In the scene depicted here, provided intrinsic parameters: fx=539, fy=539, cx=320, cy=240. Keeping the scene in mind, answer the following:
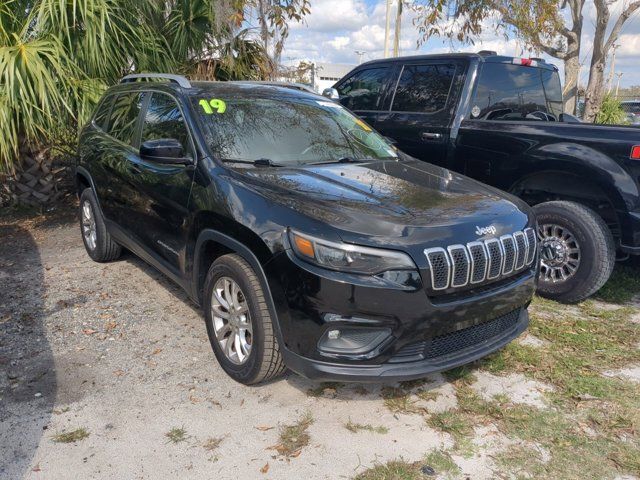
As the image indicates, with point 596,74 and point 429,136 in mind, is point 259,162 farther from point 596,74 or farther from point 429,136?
point 596,74

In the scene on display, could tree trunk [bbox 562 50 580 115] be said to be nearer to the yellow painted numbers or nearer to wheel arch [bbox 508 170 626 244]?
wheel arch [bbox 508 170 626 244]

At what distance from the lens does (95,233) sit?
529cm

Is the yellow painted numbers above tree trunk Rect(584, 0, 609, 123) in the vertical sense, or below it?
below

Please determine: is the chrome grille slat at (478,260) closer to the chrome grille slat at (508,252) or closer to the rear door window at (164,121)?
the chrome grille slat at (508,252)

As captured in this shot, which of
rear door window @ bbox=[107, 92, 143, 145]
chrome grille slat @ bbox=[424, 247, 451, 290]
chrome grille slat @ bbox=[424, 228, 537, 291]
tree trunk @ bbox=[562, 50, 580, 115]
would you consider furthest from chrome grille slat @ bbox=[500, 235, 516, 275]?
tree trunk @ bbox=[562, 50, 580, 115]

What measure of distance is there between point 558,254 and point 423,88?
2.19 meters

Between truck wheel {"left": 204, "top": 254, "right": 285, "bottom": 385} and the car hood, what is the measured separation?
1.61 ft

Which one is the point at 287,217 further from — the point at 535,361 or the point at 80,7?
the point at 80,7

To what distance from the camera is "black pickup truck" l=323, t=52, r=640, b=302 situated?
4.16 m

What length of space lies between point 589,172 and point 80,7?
17.9 ft

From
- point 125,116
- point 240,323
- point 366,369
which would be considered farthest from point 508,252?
point 125,116

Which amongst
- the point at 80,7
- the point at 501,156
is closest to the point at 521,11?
the point at 501,156

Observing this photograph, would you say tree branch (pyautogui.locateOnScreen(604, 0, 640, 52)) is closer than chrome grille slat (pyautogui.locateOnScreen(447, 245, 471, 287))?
No

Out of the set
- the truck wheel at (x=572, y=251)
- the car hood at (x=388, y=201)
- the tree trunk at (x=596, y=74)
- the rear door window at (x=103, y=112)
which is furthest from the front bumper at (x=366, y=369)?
the tree trunk at (x=596, y=74)
